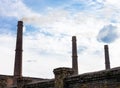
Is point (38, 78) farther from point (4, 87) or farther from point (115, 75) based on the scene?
point (115, 75)

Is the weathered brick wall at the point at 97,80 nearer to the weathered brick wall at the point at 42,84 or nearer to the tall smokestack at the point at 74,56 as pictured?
the weathered brick wall at the point at 42,84

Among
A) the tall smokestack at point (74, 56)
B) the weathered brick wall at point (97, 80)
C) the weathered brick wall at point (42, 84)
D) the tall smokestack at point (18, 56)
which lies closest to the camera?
the weathered brick wall at point (97, 80)

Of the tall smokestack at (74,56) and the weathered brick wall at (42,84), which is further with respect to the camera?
the tall smokestack at (74,56)

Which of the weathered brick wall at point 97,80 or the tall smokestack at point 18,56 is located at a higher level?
the tall smokestack at point 18,56

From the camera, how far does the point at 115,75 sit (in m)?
9.95

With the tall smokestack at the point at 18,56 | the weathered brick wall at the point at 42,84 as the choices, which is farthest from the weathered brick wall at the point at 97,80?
the tall smokestack at the point at 18,56

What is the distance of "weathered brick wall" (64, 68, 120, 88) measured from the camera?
32.7ft

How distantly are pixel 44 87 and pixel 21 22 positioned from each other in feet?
62.8

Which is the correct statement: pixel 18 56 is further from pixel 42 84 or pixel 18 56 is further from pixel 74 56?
pixel 42 84

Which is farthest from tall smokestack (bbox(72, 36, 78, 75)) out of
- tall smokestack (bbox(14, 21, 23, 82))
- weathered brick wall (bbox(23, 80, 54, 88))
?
weathered brick wall (bbox(23, 80, 54, 88))

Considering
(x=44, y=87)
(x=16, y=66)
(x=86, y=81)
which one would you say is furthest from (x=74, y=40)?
(x=86, y=81)

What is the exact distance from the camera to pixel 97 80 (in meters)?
10.8

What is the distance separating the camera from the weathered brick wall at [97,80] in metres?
9.95

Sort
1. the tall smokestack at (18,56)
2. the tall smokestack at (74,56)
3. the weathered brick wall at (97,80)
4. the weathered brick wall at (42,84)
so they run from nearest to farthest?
1. the weathered brick wall at (97,80)
2. the weathered brick wall at (42,84)
3. the tall smokestack at (18,56)
4. the tall smokestack at (74,56)
